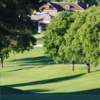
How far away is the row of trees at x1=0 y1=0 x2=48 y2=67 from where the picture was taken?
78.7 feet

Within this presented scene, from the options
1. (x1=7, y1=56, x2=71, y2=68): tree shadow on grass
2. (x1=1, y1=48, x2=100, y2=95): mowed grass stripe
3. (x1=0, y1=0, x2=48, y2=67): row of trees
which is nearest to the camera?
(x1=0, y1=0, x2=48, y2=67): row of trees

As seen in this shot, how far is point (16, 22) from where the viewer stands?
81.9 feet

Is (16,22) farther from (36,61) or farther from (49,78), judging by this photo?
(36,61)

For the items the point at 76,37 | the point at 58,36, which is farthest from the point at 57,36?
the point at 76,37

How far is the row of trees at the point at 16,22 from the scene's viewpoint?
944 inches

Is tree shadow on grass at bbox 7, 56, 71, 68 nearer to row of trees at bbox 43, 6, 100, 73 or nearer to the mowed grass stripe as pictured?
the mowed grass stripe

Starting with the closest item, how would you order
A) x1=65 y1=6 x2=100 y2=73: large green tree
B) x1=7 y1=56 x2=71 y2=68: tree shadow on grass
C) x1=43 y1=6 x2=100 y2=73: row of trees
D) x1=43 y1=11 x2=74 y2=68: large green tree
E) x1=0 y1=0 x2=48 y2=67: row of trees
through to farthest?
x1=0 y1=0 x2=48 y2=67: row of trees < x1=65 y1=6 x2=100 y2=73: large green tree < x1=43 y1=6 x2=100 y2=73: row of trees < x1=43 y1=11 x2=74 y2=68: large green tree < x1=7 y1=56 x2=71 y2=68: tree shadow on grass

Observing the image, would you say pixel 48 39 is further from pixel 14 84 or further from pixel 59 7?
pixel 59 7

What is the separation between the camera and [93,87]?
33.4 m

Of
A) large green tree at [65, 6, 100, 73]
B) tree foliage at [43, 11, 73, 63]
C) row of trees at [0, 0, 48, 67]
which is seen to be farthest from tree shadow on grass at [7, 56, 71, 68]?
row of trees at [0, 0, 48, 67]

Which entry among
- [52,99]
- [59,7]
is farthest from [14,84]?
[59,7]

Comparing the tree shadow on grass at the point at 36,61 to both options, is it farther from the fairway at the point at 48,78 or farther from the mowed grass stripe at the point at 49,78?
the mowed grass stripe at the point at 49,78

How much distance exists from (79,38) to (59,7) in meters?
87.6

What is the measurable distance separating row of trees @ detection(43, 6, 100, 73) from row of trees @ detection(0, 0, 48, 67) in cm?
1180
